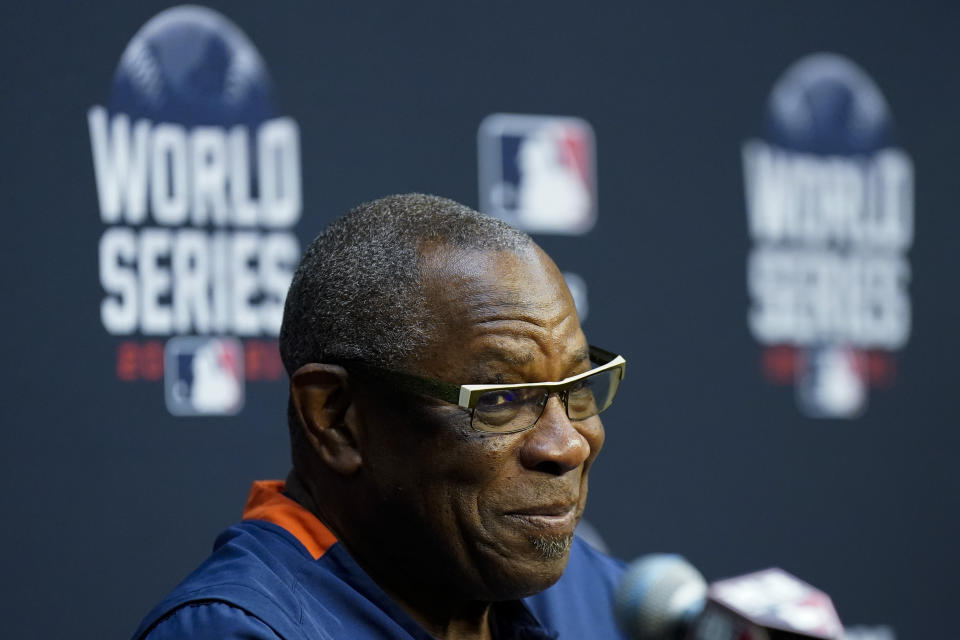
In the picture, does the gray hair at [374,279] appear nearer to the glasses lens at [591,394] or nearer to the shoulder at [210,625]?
the glasses lens at [591,394]

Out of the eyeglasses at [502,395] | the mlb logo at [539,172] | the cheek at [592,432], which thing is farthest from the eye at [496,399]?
the mlb logo at [539,172]

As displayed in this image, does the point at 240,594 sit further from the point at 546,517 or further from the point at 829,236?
the point at 829,236

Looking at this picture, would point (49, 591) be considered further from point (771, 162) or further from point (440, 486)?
point (771, 162)

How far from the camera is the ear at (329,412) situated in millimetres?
1179

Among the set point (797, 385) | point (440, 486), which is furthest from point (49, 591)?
point (797, 385)

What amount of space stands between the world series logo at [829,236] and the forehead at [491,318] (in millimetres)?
1494

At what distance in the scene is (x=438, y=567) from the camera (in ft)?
3.81

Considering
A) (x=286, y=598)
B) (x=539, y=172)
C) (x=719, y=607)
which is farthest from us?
(x=539, y=172)

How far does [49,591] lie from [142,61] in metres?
0.97

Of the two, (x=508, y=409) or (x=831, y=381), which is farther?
(x=831, y=381)

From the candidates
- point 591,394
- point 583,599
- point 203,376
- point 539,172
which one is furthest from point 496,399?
point 539,172

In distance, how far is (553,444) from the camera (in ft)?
3.73

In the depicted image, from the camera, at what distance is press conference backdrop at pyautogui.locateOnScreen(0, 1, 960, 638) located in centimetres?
196

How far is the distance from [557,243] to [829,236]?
2.39 ft
